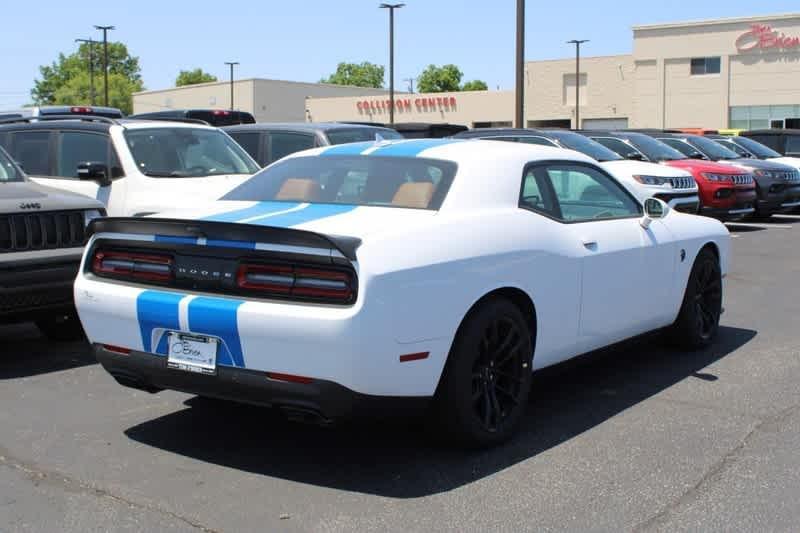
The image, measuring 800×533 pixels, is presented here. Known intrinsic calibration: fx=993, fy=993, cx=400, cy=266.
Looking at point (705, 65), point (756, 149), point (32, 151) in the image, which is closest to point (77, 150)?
point (32, 151)

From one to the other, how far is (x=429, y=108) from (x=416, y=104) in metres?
1.25

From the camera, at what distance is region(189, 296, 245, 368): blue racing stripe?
4418 mm

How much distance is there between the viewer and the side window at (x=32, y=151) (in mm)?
9305

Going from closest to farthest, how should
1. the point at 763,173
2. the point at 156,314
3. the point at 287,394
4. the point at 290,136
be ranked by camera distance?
1. the point at 287,394
2. the point at 156,314
3. the point at 290,136
4. the point at 763,173

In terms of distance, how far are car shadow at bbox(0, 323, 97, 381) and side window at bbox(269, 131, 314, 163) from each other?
435cm

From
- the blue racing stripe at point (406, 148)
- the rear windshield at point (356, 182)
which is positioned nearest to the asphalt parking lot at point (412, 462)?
the rear windshield at point (356, 182)

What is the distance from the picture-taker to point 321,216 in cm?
481

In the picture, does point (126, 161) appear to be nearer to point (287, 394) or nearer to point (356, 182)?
point (356, 182)

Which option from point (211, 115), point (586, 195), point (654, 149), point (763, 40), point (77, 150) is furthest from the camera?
point (763, 40)


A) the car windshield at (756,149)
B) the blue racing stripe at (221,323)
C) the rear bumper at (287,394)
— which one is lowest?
the rear bumper at (287,394)

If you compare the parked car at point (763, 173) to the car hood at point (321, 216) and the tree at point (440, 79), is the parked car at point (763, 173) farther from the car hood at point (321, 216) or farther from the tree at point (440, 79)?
A: the tree at point (440, 79)

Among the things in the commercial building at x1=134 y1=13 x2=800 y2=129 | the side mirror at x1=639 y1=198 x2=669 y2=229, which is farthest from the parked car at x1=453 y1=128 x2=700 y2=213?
the commercial building at x1=134 y1=13 x2=800 y2=129

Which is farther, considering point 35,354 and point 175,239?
point 35,354

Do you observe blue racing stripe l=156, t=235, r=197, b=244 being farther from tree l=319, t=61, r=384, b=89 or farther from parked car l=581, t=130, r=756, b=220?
tree l=319, t=61, r=384, b=89
